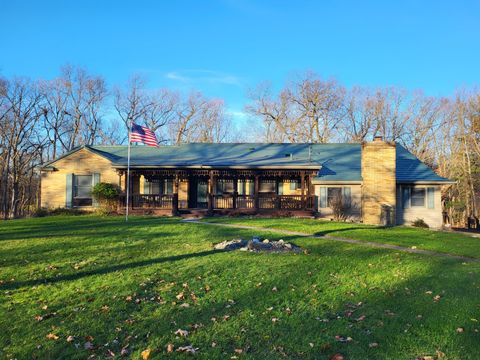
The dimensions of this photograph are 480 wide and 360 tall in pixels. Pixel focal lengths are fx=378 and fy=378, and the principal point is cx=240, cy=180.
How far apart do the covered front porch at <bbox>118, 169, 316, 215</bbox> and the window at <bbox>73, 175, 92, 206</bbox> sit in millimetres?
2073

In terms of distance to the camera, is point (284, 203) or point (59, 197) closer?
point (284, 203)

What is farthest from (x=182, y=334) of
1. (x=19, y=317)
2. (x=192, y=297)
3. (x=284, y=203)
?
(x=284, y=203)

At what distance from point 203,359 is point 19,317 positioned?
285cm

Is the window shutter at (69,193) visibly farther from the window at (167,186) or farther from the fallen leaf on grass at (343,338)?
the fallen leaf on grass at (343,338)

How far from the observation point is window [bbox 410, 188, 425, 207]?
784 inches

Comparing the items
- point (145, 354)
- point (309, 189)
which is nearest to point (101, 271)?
point (145, 354)

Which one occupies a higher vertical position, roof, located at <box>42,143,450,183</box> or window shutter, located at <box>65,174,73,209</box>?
roof, located at <box>42,143,450,183</box>

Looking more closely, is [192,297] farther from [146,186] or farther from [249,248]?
[146,186]

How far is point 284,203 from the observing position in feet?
66.4

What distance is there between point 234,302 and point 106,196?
1635 centimetres

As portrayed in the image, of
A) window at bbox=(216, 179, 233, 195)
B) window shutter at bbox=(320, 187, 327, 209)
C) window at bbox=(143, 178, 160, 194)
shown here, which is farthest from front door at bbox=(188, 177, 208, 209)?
window shutter at bbox=(320, 187, 327, 209)

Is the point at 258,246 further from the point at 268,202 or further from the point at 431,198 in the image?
the point at 431,198

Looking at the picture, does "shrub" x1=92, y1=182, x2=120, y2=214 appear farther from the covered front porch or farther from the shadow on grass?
the shadow on grass

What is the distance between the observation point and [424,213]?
1977cm
